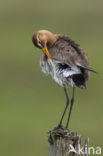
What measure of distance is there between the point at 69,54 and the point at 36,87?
749 cm

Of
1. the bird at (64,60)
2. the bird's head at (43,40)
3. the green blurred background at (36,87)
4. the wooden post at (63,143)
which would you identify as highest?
the green blurred background at (36,87)

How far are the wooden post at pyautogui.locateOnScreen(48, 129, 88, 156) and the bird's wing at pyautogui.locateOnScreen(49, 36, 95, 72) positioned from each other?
1086 mm

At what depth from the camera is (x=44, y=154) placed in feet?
37.5

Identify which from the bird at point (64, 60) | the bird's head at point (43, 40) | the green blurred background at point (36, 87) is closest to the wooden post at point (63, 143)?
the bird at point (64, 60)

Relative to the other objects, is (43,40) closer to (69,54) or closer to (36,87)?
(69,54)

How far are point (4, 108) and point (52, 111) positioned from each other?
39.6 inches

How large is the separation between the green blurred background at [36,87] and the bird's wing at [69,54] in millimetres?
3647

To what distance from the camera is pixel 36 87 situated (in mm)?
15242

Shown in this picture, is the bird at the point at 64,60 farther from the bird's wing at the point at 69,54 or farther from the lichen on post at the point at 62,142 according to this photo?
the lichen on post at the point at 62,142

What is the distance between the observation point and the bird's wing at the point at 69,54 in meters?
7.65

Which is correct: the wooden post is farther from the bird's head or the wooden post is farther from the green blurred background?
the green blurred background

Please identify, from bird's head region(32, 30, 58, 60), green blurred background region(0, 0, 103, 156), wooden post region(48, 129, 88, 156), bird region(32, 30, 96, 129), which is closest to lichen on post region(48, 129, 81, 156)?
wooden post region(48, 129, 88, 156)

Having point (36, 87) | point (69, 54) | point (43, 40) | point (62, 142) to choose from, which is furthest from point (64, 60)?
point (36, 87)

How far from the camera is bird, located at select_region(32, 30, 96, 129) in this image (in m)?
7.70
